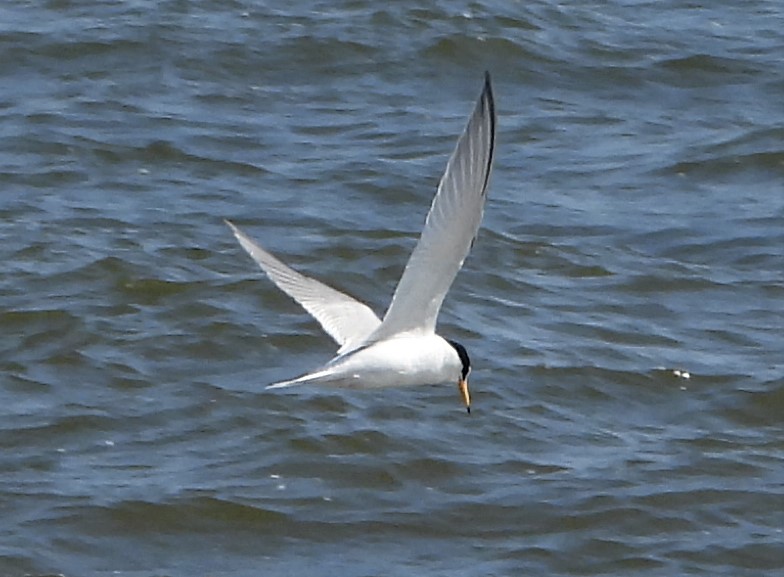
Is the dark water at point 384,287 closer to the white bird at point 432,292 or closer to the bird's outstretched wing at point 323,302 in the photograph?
the bird's outstretched wing at point 323,302

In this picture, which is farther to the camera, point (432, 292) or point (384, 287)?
point (384, 287)

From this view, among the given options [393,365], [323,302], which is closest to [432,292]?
[393,365]

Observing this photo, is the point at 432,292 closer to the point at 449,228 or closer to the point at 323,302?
the point at 449,228

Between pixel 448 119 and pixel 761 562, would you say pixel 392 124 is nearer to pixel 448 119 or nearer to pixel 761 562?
pixel 448 119

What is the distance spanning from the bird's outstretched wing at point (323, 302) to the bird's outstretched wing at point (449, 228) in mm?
625

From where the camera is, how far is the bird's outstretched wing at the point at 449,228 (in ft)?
20.0

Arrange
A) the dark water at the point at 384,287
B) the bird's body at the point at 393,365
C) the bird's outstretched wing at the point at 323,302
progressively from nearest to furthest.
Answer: the bird's body at the point at 393,365, the bird's outstretched wing at the point at 323,302, the dark water at the point at 384,287

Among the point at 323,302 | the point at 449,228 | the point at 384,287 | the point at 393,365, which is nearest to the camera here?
the point at 449,228

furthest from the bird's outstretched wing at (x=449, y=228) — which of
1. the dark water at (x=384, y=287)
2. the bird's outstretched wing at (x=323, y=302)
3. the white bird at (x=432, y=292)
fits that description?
the dark water at (x=384, y=287)

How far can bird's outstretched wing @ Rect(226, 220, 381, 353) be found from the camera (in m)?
7.29

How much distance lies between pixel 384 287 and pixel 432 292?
3.69 metres

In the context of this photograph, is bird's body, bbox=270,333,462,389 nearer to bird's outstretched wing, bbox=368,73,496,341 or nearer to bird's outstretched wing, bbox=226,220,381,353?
bird's outstretched wing, bbox=368,73,496,341

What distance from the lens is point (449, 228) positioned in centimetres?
629

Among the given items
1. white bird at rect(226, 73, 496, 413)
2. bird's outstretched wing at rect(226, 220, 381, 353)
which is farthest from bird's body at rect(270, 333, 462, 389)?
bird's outstretched wing at rect(226, 220, 381, 353)
